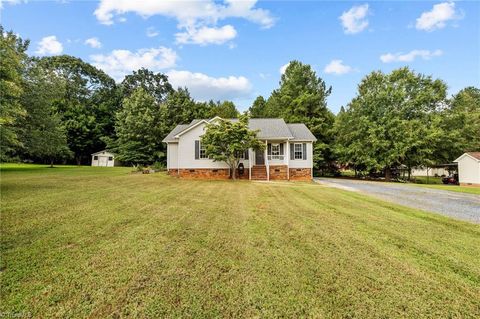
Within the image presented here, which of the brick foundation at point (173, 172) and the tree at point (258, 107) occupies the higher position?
the tree at point (258, 107)

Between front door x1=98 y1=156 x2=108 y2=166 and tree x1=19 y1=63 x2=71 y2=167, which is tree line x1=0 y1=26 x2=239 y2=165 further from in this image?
front door x1=98 y1=156 x2=108 y2=166

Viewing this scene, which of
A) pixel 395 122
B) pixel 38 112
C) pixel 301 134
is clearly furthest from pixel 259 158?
pixel 38 112

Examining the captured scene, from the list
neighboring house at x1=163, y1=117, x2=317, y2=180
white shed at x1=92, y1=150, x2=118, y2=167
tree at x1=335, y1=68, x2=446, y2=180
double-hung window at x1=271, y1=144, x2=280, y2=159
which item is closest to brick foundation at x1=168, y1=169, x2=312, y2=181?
neighboring house at x1=163, y1=117, x2=317, y2=180

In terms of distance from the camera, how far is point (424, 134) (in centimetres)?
2327

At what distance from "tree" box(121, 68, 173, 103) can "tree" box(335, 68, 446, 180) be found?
37.8 m

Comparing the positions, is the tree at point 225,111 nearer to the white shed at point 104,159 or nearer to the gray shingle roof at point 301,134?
the gray shingle roof at point 301,134

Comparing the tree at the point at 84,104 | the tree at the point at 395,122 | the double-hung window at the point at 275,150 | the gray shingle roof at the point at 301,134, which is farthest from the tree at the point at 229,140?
the tree at the point at 84,104

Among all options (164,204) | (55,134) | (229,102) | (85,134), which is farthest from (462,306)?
(85,134)

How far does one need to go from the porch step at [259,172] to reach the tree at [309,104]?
10683mm

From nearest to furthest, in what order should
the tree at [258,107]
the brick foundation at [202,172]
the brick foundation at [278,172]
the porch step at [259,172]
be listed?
the porch step at [259,172], the brick foundation at [278,172], the brick foundation at [202,172], the tree at [258,107]

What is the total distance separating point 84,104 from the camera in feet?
144

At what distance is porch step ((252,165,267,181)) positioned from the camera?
60.0 ft

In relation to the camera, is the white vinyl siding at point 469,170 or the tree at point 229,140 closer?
the tree at point 229,140

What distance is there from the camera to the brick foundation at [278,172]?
61.5ft
